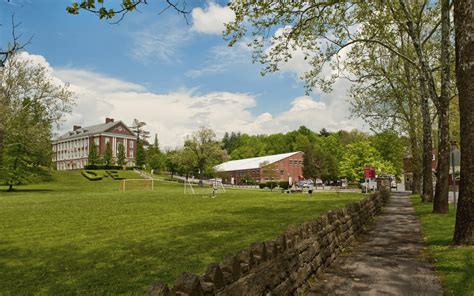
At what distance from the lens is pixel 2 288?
6.66m

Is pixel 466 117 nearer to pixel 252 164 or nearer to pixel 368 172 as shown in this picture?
pixel 368 172

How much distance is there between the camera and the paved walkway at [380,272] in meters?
6.45

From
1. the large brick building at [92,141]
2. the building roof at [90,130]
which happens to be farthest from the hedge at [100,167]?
the building roof at [90,130]

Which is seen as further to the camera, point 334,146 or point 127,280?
point 334,146

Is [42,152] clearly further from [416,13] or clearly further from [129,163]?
[129,163]

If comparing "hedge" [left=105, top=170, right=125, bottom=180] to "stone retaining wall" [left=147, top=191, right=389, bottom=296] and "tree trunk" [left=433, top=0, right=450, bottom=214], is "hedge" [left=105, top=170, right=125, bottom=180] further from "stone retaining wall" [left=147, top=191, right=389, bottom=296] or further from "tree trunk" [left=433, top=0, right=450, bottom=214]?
"stone retaining wall" [left=147, top=191, right=389, bottom=296]

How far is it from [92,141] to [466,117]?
385 ft

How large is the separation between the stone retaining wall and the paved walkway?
0.34 meters

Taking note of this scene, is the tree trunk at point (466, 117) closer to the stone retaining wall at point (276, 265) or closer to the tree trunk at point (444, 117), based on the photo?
the stone retaining wall at point (276, 265)

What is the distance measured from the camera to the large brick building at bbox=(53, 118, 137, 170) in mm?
115744

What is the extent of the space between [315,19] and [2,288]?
1555 centimetres

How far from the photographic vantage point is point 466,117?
30.8ft

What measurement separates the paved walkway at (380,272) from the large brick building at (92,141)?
110229mm

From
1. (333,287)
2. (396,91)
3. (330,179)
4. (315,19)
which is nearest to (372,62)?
(396,91)
